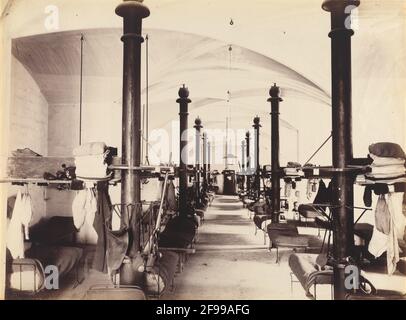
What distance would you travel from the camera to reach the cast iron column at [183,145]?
8234 millimetres

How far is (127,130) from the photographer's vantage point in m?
4.00

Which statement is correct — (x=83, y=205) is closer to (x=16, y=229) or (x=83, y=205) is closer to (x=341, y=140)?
(x=16, y=229)

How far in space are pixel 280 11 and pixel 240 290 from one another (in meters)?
4.77

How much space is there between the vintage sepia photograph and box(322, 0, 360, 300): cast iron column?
0.01 metres

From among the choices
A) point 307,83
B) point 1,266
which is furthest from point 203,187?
point 1,266

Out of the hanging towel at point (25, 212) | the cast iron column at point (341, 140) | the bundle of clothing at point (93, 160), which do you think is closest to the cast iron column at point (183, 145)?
the hanging towel at point (25, 212)

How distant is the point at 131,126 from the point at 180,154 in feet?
13.7

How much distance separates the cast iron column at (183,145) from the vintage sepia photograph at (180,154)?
0.03 metres

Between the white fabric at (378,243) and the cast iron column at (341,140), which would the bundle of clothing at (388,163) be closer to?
the cast iron column at (341,140)

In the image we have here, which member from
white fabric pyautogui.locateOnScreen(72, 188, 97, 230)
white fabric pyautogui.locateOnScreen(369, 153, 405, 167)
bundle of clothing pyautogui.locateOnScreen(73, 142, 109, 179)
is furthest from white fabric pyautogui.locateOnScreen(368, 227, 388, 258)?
white fabric pyautogui.locateOnScreen(72, 188, 97, 230)

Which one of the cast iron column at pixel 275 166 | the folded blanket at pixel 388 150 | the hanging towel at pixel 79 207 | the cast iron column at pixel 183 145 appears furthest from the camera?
the cast iron column at pixel 183 145

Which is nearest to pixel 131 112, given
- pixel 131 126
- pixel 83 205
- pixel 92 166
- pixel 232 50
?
pixel 131 126
